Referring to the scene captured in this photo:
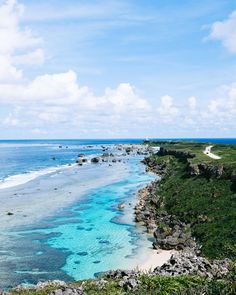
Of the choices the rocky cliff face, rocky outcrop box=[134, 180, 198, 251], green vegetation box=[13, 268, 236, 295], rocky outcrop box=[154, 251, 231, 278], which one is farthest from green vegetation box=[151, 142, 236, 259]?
green vegetation box=[13, 268, 236, 295]

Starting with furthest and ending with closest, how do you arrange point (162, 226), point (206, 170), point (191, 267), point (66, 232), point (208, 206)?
1. point (206, 170)
2. point (208, 206)
3. point (66, 232)
4. point (162, 226)
5. point (191, 267)

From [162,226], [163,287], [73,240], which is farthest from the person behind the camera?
[162,226]

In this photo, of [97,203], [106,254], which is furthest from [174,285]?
[97,203]

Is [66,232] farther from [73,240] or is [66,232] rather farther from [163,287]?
[163,287]

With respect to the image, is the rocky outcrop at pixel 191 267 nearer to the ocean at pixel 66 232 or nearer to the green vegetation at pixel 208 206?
the green vegetation at pixel 208 206

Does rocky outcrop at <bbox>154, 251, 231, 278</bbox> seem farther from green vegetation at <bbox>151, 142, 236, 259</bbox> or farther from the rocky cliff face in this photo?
the rocky cliff face

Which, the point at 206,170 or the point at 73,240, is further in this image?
the point at 206,170

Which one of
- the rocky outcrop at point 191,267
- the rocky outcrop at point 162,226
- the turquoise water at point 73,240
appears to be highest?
the rocky outcrop at point 191,267

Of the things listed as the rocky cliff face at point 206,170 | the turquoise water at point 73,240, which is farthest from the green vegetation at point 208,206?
the turquoise water at point 73,240

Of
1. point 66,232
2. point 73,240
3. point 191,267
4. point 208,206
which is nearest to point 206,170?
point 208,206

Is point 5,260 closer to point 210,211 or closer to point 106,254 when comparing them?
point 106,254

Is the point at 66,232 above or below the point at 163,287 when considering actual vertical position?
below
